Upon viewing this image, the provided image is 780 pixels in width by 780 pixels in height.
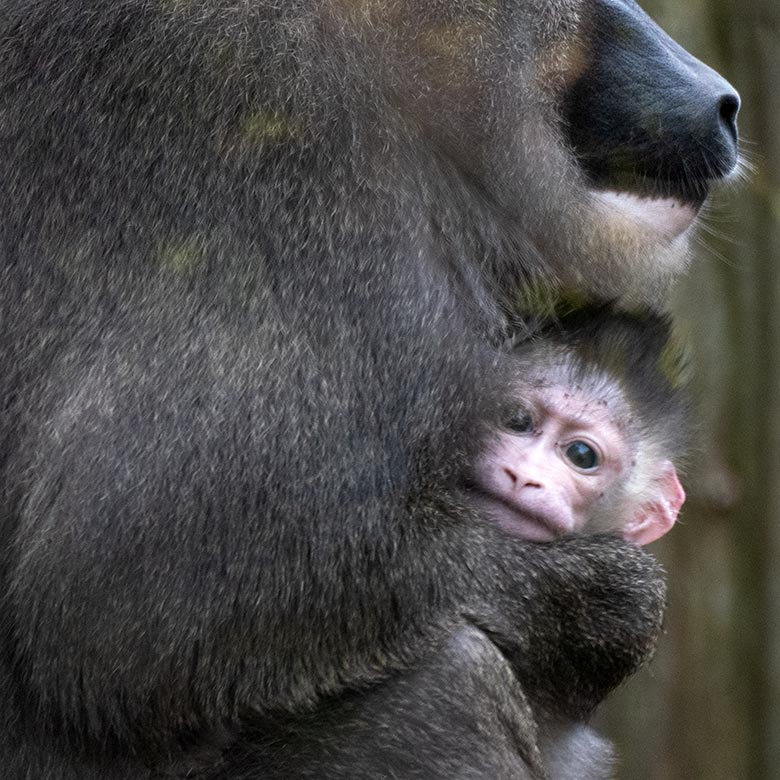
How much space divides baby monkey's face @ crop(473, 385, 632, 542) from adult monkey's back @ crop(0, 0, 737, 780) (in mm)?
122

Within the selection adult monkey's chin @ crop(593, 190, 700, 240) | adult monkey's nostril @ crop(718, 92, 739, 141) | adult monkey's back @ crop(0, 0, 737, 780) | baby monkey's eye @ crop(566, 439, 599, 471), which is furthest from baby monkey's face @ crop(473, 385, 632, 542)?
adult monkey's nostril @ crop(718, 92, 739, 141)

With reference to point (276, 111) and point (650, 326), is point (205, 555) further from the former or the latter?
point (650, 326)

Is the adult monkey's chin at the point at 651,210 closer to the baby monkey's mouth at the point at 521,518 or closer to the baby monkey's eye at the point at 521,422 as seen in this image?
the baby monkey's eye at the point at 521,422

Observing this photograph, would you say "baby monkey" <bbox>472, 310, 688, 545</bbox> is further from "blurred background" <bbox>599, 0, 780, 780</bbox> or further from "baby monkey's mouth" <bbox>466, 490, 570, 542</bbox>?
"blurred background" <bbox>599, 0, 780, 780</bbox>

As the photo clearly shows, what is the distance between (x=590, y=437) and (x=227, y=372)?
97 cm

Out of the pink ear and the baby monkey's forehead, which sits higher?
the baby monkey's forehead

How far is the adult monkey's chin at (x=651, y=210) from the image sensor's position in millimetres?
3361

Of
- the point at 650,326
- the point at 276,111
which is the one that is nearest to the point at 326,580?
the point at 276,111

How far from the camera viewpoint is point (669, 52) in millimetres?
3283

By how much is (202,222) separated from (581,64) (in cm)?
Result: 93

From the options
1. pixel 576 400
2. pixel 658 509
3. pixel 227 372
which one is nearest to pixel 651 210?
pixel 576 400

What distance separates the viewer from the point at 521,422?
11.0 feet

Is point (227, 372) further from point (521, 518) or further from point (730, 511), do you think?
point (730, 511)

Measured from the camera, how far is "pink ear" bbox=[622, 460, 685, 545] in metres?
3.53
